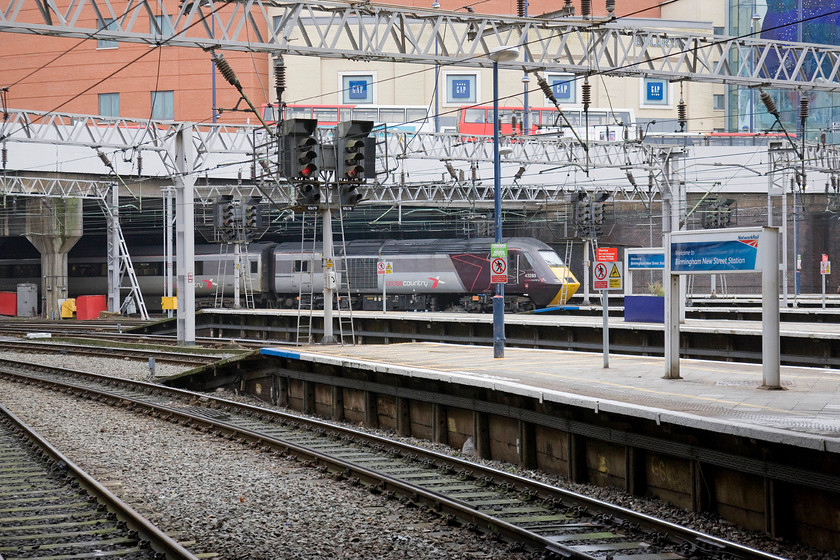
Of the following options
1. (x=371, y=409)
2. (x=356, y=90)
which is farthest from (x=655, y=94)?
(x=371, y=409)

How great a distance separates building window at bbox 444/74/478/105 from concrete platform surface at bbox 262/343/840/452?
4359cm

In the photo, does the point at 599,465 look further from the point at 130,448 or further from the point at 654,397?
the point at 130,448

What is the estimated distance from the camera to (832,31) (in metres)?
60.2

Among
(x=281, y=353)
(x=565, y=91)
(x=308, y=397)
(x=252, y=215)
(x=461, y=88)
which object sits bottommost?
(x=308, y=397)

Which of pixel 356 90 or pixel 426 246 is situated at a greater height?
pixel 356 90

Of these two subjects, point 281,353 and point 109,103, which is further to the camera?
point 109,103

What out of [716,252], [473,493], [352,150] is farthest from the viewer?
[352,150]

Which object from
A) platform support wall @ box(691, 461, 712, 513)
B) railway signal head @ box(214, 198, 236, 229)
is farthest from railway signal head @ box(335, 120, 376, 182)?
railway signal head @ box(214, 198, 236, 229)

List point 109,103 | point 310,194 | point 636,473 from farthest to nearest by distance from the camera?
point 109,103 < point 310,194 < point 636,473

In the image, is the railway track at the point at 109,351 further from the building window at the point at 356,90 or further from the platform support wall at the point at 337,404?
the building window at the point at 356,90

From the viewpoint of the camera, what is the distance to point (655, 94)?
64.2 meters

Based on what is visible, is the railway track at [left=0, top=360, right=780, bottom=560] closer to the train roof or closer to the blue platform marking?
the blue platform marking

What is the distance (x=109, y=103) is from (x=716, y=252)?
56850mm

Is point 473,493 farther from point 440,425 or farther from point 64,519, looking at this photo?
point 440,425
